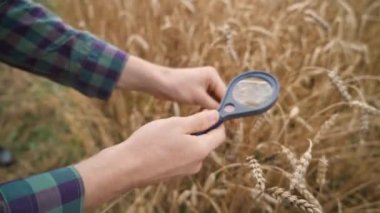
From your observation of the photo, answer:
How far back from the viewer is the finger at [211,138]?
0.78 meters

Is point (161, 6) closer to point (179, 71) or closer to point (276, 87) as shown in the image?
point (179, 71)

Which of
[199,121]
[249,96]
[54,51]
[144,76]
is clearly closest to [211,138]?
[199,121]

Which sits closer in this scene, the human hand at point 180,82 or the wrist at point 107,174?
the wrist at point 107,174

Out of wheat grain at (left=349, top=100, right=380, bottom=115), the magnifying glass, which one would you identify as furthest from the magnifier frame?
wheat grain at (left=349, top=100, right=380, bottom=115)

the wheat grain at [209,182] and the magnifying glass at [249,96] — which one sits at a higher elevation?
the magnifying glass at [249,96]

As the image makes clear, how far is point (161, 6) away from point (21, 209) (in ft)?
3.18

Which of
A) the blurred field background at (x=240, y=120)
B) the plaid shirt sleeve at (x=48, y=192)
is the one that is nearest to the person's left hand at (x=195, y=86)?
the blurred field background at (x=240, y=120)

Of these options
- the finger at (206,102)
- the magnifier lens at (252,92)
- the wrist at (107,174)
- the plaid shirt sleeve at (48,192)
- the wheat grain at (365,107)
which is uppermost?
the wheat grain at (365,107)

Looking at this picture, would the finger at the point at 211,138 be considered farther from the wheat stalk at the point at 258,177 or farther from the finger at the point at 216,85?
the finger at the point at 216,85

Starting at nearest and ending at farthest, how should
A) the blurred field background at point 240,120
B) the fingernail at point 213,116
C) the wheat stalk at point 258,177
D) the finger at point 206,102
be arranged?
the wheat stalk at point 258,177
the fingernail at point 213,116
the finger at point 206,102
the blurred field background at point 240,120

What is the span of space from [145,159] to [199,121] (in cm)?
10

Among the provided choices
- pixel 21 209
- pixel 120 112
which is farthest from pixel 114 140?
pixel 21 209

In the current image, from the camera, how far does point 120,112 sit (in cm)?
140

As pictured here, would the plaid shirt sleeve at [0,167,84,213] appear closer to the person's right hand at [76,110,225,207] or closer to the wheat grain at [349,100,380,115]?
the person's right hand at [76,110,225,207]
